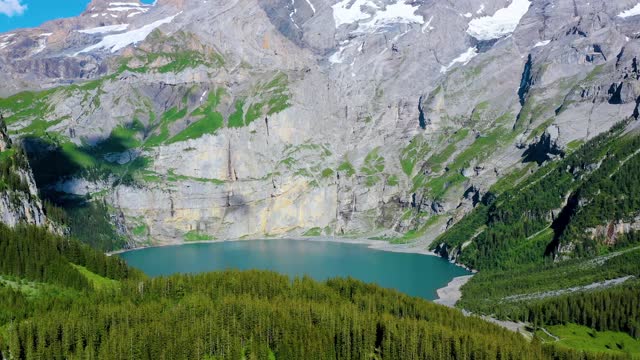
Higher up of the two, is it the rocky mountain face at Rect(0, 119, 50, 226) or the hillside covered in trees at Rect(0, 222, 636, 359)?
the rocky mountain face at Rect(0, 119, 50, 226)

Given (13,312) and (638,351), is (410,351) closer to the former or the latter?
(638,351)

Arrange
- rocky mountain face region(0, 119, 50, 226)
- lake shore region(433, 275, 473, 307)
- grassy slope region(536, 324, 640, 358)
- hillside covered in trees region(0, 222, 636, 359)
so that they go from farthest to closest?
1. lake shore region(433, 275, 473, 307)
2. rocky mountain face region(0, 119, 50, 226)
3. grassy slope region(536, 324, 640, 358)
4. hillside covered in trees region(0, 222, 636, 359)

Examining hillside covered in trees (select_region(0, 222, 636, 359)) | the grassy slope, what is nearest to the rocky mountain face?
hillside covered in trees (select_region(0, 222, 636, 359))

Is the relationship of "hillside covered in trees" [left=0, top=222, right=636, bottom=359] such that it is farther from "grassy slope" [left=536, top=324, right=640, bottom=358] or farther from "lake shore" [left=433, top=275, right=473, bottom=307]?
"lake shore" [left=433, top=275, right=473, bottom=307]

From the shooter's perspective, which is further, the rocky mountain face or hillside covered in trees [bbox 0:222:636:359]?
the rocky mountain face

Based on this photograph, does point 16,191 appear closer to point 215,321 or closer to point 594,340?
point 215,321

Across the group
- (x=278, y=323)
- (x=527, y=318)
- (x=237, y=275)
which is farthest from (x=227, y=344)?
(x=527, y=318)

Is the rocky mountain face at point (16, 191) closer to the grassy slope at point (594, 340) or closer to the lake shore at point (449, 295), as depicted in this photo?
the lake shore at point (449, 295)

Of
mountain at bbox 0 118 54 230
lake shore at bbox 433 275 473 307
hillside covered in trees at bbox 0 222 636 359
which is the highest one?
mountain at bbox 0 118 54 230

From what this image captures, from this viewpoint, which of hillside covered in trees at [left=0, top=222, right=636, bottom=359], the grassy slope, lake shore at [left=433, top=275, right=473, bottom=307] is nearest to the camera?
hillside covered in trees at [left=0, top=222, right=636, bottom=359]

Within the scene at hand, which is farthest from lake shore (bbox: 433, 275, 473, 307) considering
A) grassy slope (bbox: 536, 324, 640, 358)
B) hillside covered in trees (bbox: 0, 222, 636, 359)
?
hillside covered in trees (bbox: 0, 222, 636, 359)
